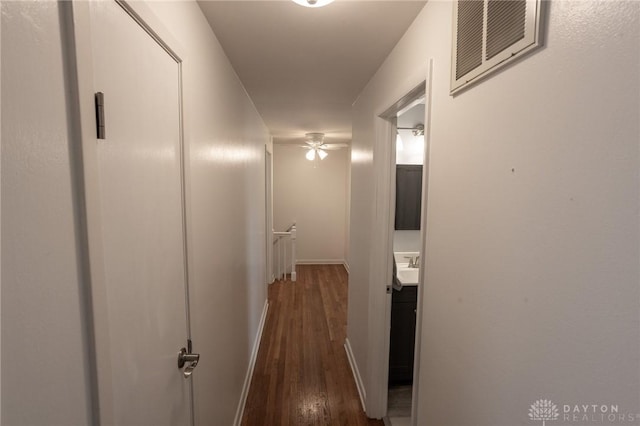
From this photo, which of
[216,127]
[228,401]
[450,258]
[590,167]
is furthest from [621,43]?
[228,401]

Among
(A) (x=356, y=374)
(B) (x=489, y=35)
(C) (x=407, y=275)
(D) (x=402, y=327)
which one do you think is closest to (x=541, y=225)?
(B) (x=489, y=35)

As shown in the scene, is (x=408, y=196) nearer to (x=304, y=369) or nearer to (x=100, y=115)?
(x=304, y=369)

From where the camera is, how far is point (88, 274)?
571 millimetres

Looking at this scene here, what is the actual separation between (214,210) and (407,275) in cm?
186

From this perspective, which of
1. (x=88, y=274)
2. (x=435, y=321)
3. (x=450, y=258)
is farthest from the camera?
(x=435, y=321)

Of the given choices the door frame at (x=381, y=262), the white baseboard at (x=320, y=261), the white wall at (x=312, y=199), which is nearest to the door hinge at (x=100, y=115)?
the door frame at (x=381, y=262)

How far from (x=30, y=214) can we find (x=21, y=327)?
174 millimetres

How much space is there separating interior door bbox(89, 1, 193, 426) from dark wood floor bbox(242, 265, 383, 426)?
51.7 inches

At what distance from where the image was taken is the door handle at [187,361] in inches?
41.7

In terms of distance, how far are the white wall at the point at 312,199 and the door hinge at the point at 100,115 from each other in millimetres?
5293

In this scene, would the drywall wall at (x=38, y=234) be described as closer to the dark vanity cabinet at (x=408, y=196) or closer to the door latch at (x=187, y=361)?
the door latch at (x=187, y=361)

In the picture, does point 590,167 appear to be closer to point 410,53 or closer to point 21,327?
point 21,327

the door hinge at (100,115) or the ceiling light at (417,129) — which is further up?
the ceiling light at (417,129)

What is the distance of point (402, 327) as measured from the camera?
2295mm
